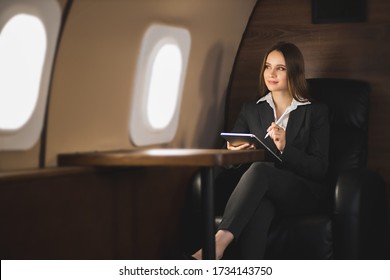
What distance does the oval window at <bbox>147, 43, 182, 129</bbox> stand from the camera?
2928 millimetres

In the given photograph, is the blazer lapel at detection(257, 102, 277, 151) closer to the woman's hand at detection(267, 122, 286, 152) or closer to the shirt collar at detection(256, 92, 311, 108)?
the shirt collar at detection(256, 92, 311, 108)

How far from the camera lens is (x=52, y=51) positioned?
2184 millimetres

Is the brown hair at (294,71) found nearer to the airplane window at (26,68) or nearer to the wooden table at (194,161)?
the wooden table at (194,161)

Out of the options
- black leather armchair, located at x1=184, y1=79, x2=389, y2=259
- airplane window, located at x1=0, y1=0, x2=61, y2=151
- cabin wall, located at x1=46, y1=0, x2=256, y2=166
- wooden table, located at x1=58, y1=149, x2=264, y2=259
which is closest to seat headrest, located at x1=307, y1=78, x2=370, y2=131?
black leather armchair, located at x1=184, y1=79, x2=389, y2=259

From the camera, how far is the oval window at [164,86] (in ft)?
9.61

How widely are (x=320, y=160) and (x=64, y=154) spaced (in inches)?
43.9

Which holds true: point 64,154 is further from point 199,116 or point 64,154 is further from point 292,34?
point 292,34

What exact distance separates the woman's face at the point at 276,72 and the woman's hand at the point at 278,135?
287 mm

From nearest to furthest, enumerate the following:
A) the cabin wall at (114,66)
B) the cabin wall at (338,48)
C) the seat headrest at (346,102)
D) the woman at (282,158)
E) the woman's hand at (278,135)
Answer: the cabin wall at (114,66) → the woman at (282,158) → the woman's hand at (278,135) → the seat headrest at (346,102) → the cabin wall at (338,48)

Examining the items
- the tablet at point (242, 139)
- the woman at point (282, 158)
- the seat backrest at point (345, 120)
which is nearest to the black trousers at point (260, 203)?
the woman at point (282, 158)

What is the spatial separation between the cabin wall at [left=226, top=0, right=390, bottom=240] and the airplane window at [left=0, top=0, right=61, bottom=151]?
5.41 feet

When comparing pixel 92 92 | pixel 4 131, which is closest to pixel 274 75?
pixel 92 92

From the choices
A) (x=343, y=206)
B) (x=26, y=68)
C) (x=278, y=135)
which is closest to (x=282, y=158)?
(x=278, y=135)

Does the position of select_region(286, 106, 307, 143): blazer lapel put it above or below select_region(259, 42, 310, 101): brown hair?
below
